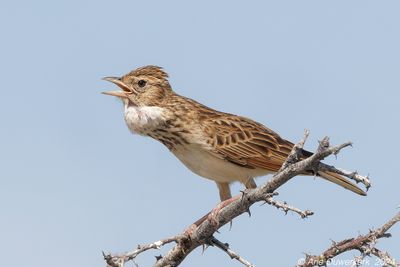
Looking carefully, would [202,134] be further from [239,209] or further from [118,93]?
[239,209]

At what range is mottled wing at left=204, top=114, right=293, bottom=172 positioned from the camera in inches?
446

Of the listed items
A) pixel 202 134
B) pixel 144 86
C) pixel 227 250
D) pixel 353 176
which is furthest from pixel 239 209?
pixel 144 86

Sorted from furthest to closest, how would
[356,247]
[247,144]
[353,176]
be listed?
[247,144] → [356,247] → [353,176]

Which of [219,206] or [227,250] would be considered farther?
[219,206]

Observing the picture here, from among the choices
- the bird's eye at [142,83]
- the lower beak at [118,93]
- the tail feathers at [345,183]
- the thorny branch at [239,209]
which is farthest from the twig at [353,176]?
the bird's eye at [142,83]

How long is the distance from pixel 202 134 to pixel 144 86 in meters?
1.30

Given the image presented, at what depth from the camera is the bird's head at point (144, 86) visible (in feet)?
38.9

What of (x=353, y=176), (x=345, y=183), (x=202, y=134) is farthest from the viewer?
(x=202, y=134)

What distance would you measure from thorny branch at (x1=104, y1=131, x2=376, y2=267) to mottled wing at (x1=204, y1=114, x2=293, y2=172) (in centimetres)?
156

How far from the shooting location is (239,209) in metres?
7.91

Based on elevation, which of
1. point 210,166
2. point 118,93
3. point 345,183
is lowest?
point 345,183

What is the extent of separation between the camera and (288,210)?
22.7 feet

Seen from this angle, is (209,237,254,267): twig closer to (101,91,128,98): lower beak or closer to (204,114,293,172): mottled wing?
(204,114,293,172): mottled wing

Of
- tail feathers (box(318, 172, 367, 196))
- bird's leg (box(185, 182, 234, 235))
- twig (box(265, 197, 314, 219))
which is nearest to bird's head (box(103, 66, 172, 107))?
bird's leg (box(185, 182, 234, 235))
